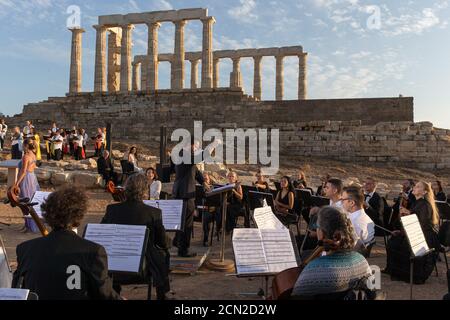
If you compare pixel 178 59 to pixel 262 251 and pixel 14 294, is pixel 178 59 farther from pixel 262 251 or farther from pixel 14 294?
pixel 14 294

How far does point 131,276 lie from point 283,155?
20574 millimetres

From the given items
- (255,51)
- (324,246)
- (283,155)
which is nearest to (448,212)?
(324,246)

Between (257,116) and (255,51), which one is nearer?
(257,116)

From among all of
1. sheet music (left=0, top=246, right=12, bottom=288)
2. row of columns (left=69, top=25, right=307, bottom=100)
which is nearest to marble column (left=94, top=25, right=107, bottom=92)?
row of columns (left=69, top=25, right=307, bottom=100)

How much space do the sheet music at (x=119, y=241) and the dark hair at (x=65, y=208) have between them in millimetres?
922

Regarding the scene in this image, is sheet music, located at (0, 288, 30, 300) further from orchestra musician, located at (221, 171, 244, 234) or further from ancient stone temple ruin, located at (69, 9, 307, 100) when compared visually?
ancient stone temple ruin, located at (69, 9, 307, 100)

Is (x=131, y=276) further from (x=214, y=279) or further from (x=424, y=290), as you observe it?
(x=424, y=290)

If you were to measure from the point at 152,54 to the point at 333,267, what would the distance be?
31.3 meters

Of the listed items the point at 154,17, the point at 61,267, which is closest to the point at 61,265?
the point at 61,267

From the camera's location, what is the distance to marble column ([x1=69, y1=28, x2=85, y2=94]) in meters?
33.4

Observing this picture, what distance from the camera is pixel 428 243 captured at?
19.7 ft

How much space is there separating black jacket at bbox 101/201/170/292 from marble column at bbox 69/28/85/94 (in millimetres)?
31509

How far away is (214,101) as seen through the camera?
28.5 meters

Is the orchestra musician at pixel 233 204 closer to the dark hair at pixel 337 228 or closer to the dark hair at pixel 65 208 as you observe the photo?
the dark hair at pixel 337 228
